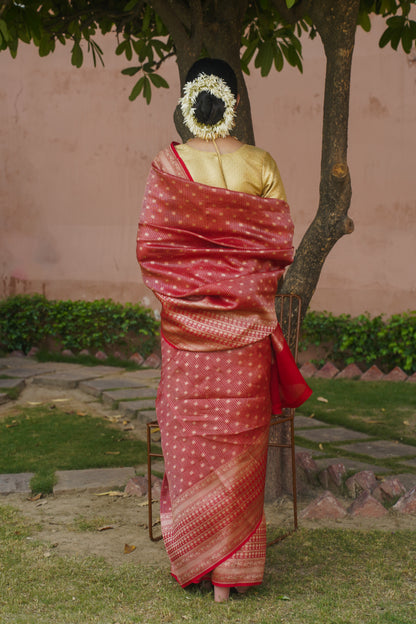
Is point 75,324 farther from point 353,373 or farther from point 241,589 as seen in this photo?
point 241,589

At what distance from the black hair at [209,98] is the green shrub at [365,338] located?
441 centimetres

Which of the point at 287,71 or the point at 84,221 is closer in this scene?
the point at 287,71

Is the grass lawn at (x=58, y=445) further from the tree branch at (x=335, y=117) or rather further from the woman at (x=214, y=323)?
the tree branch at (x=335, y=117)

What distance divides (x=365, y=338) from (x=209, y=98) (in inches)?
180

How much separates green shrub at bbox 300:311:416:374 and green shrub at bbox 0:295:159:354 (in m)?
1.75

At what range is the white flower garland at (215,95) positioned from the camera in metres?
2.91

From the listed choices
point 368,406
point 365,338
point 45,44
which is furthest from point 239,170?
point 365,338

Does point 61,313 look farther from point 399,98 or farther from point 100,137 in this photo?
point 399,98

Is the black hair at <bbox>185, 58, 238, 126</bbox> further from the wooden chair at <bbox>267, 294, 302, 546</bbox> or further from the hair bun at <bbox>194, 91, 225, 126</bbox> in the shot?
the wooden chair at <bbox>267, 294, 302, 546</bbox>

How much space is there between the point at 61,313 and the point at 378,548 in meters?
5.82

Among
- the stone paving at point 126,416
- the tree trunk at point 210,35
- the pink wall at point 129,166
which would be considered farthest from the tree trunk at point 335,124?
the pink wall at point 129,166

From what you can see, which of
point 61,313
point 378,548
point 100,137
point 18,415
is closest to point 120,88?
point 100,137

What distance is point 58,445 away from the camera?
196 inches

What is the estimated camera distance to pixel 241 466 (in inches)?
111
